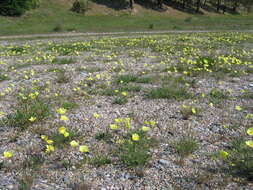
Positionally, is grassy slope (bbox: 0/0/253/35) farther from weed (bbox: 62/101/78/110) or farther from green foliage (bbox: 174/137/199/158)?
green foliage (bbox: 174/137/199/158)

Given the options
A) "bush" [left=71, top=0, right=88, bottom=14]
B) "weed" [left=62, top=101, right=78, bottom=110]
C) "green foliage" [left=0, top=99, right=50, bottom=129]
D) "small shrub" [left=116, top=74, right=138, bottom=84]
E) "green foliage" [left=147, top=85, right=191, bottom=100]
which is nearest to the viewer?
"green foliage" [left=0, top=99, right=50, bottom=129]

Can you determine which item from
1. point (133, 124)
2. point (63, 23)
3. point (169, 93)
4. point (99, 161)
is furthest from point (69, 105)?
point (63, 23)

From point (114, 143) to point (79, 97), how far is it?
9.39 ft

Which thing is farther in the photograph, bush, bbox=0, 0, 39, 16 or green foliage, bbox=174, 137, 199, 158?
bush, bbox=0, 0, 39, 16

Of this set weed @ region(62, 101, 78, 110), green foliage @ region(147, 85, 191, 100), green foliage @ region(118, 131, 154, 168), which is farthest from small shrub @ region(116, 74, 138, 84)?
green foliage @ region(118, 131, 154, 168)

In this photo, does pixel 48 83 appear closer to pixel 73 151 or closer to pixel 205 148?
pixel 73 151

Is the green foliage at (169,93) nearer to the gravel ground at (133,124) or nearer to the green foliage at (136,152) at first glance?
the gravel ground at (133,124)

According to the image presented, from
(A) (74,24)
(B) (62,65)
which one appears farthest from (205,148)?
(A) (74,24)

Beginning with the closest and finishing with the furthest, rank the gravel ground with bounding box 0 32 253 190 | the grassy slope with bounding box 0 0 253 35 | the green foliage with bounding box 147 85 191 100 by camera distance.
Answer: the gravel ground with bounding box 0 32 253 190, the green foliage with bounding box 147 85 191 100, the grassy slope with bounding box 0 0 253 35

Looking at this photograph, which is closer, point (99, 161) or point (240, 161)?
point (240, 161)

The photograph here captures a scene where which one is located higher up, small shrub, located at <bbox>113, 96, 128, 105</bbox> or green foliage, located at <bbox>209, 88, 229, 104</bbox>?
green foliage, located at <bbox>209, 88, 229, 104</bbox>

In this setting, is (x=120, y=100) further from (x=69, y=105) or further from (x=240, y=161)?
(x=240, y=161)

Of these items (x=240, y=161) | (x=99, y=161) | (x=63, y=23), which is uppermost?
(x=63, y=23)

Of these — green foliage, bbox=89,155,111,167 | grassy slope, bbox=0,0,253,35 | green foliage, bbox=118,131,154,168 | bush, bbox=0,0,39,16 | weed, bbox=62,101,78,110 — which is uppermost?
bush, bbox=0,0,39,16
